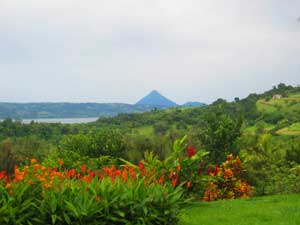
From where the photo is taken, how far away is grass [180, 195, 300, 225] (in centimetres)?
925

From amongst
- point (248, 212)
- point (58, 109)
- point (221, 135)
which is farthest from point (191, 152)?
point (58, 109)

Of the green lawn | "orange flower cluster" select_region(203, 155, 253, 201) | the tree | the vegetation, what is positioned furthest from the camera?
the green lawn

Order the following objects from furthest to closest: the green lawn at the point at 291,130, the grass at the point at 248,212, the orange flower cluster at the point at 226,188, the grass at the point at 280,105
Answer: the grass at the point at 280,105
the green lawn at the point at 291,130
the orange flower cluster at the point at 226,188
the grass at the point at 248,212

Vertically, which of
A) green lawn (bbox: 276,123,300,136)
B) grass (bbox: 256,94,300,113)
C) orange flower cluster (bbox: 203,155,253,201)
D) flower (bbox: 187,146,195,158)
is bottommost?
green lawn (bbox: 276,123,300,136)

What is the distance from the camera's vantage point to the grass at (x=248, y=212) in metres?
9.25

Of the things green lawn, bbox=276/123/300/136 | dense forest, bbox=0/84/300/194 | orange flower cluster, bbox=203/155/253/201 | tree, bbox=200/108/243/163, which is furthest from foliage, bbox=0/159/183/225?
green lawn, bbox=276/123/300/136

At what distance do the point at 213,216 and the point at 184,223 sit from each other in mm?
940

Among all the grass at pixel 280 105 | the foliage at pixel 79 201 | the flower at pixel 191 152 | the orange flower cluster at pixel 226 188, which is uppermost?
the grass at pixel 280 105

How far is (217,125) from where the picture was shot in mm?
15688

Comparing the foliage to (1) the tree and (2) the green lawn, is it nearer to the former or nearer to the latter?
(1) the tree

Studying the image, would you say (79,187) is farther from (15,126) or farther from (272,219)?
(15,126)

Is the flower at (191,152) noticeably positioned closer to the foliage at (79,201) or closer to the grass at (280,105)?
the foliage at (79,201)

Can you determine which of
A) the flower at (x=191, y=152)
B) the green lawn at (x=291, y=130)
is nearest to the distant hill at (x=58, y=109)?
the green lawn at (x=291, y=130)

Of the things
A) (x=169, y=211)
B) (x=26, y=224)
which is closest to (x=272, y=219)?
(x=169, y=211)
